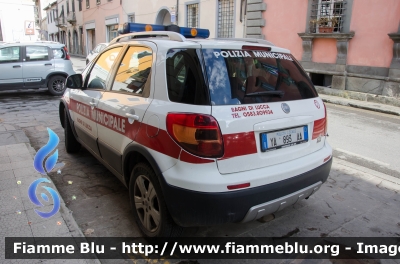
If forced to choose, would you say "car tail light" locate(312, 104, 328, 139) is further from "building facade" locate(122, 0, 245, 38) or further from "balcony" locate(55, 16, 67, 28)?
"balcony" locate(55, 16, 67, 28)

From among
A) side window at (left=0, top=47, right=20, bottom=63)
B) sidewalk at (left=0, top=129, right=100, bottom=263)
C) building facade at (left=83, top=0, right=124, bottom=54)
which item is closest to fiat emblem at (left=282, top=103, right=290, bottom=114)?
sidewalk at (left=0, top=129, right=100, bottom=263)

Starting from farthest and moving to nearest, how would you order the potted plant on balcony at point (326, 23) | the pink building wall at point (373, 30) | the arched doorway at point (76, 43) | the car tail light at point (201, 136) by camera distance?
the arched doorway at point (76, 43) → the potted plant on balcony at point (326, 23) → the pink building wall at point (373, 30) → the car tail light at point (201, 136)

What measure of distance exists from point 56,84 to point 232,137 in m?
9.71

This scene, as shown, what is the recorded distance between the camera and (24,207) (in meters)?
3.04

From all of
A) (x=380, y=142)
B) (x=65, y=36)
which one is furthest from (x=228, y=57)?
(x=65, y=36)

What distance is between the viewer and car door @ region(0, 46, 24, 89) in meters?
9.40

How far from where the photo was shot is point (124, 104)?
2.84 meters

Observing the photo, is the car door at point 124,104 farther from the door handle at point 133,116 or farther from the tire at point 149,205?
the tire at point 149,205

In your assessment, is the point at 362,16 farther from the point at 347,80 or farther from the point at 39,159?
the point at 39,159

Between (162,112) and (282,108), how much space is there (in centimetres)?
93

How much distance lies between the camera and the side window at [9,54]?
30.8ft

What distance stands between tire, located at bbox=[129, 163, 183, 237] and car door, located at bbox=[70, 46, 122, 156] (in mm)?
1055

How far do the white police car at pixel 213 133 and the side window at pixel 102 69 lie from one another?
507mm

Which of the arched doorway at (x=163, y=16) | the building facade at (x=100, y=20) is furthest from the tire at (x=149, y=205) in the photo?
the building facade at (x=100, y=20)
